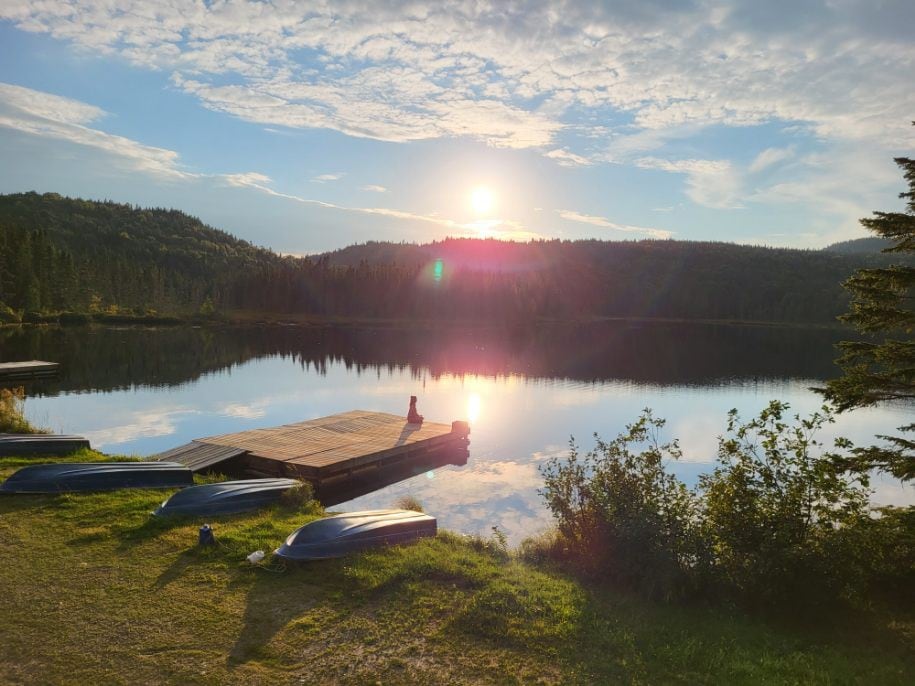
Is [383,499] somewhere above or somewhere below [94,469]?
below

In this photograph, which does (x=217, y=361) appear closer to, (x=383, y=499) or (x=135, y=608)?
(x=383, y=499)

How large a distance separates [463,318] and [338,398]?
91788mm

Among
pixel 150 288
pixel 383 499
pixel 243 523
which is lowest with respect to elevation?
pixel 383 499

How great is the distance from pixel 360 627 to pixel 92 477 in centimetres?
956

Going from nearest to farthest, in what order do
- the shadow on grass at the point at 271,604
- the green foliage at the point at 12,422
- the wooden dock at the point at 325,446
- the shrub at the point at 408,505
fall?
the shadow on grass at the point at 271,604
the shrub at the point at 408,505
the wooden dock at the point at 325,446
the green foliage at the point at 12,422

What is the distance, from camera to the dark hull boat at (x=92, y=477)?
1385cm

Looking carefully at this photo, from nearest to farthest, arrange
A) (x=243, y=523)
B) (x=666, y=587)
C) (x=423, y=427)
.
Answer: (x=666, y=587) → (x=243, y=523) → (x=423, y=427)

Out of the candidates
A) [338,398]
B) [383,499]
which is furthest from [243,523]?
[338,398]

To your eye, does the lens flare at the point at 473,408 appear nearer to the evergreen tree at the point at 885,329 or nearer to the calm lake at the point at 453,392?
the calm lake at the point at 453,392

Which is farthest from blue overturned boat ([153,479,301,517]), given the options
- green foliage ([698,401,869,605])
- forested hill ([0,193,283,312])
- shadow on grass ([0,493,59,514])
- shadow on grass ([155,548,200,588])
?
forested hill ([0,193,283,312])

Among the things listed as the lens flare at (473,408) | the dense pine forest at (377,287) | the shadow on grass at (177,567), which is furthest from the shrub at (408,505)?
the dense pine forest at (377,287)

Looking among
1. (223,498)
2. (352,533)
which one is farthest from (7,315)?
(352,533)

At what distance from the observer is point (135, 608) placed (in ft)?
28.1

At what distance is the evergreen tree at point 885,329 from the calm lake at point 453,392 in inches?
346
